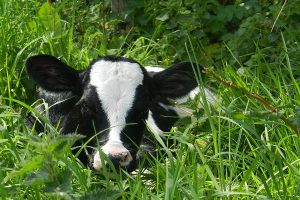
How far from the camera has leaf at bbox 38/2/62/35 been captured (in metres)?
5.71

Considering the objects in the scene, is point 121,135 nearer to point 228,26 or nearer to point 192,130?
point 192,130

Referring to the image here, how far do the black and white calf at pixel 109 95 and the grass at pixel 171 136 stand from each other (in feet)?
0.66

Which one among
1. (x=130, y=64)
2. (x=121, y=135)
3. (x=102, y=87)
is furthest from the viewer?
(x=130, y=64)

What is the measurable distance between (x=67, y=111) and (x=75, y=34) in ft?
6.66

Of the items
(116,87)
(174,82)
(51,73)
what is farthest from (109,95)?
(174,82)

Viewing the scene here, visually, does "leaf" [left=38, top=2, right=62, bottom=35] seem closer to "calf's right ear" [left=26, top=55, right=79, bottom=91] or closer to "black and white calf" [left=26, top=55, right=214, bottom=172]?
"black and white calf" [left=26, top=55, right=214, bottom=172]

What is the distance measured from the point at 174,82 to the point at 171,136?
1.32 metres

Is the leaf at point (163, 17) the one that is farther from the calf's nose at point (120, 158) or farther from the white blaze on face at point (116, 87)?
the calf's nose at point (120, 158)

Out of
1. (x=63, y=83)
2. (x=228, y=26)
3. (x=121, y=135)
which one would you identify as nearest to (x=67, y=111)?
(x=63, y=83)

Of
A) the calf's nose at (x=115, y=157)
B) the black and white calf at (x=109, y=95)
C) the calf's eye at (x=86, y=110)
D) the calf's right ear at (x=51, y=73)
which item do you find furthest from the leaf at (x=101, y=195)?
the calf's right ear at (x=51, y=73)

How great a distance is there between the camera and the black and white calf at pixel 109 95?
4.17 m

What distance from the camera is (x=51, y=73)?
15.4 feet

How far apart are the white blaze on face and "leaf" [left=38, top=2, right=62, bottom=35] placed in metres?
1.12

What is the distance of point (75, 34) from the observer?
22.3 ft
